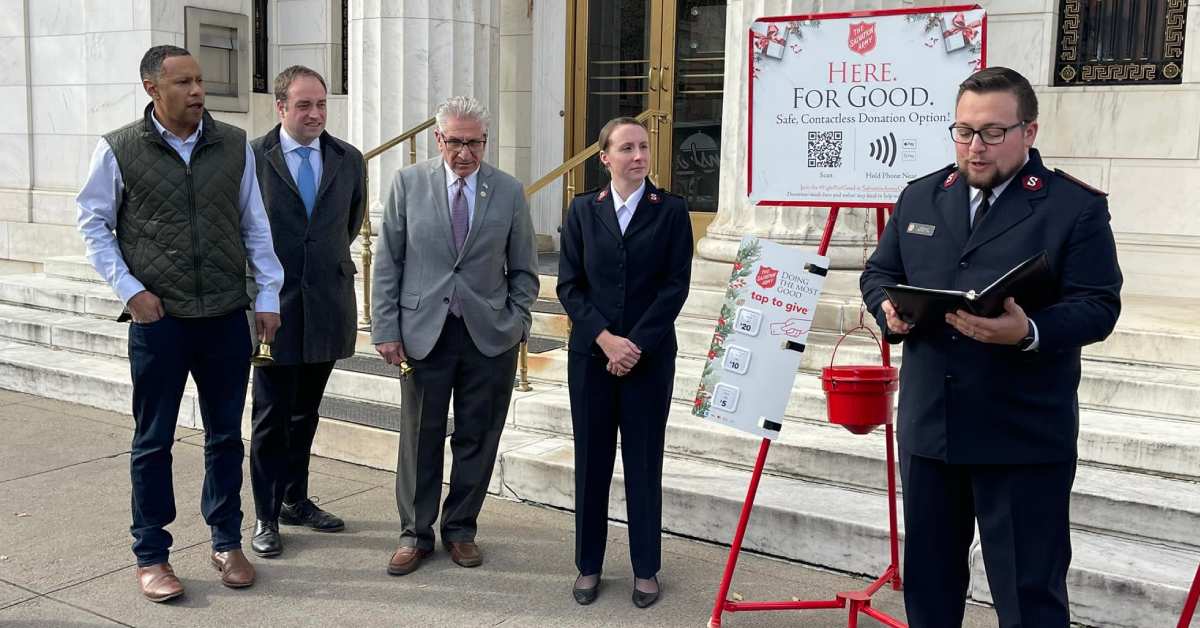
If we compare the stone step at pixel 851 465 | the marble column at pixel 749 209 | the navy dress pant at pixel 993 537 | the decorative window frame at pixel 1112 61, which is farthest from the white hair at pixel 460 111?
the decorative window frame at pixel 1112 61

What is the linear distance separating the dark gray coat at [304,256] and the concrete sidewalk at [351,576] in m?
0.92

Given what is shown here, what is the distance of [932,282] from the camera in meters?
3.12

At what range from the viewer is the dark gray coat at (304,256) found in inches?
189

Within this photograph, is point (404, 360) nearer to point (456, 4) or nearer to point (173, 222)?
point (173, 222)

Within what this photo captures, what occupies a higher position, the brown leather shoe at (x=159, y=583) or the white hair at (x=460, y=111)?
the white hair at (x=460, y=111)

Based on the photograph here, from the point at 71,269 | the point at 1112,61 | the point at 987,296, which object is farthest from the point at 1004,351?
the point at 71,269

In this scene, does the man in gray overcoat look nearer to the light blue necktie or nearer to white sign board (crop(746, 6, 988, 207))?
the light blue necktie

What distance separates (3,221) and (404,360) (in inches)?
359

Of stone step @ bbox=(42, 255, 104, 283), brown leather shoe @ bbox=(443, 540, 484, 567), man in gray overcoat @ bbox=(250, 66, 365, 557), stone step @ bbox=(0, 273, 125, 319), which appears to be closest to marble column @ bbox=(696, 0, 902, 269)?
man in gray overcoat @ bbox=(250, 66, 365, 557)

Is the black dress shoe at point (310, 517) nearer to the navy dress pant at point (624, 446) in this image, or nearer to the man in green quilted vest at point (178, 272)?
the man in green quilted vest at point (178, 272)

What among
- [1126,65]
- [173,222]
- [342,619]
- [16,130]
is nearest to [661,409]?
[342,619]

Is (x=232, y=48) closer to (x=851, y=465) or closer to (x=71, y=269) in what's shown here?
(x=71, y=269)

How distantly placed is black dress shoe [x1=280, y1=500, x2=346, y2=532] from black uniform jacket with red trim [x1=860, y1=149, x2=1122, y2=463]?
2953 mm

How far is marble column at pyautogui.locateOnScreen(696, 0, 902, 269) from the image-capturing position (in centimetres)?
658
